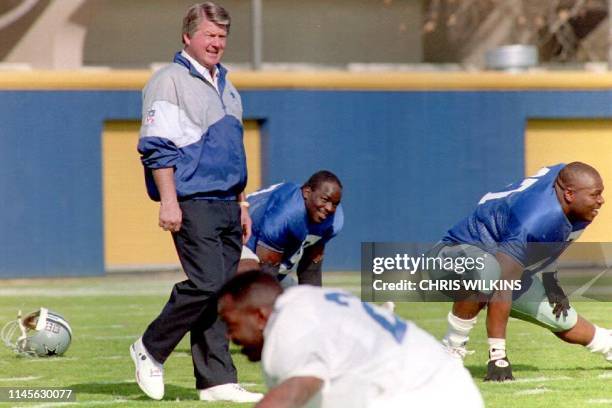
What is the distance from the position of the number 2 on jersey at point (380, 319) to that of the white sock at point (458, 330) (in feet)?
12.6

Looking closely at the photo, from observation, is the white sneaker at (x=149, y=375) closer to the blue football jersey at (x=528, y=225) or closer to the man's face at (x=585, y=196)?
the blue football jersey at (x=528, y=225)

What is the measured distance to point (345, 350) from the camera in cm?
452

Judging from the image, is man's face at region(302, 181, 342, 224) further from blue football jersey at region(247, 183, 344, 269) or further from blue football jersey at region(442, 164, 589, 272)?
blue football jersey at region(442, 164, 589, 272)

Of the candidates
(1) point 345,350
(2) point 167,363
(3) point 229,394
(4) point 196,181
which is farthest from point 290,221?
(1) point 345,350

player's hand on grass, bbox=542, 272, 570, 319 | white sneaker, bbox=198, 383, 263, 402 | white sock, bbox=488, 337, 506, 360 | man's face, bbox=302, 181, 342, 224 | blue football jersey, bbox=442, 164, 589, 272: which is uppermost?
blue football jersey, bbox=442, 164, 589, 272

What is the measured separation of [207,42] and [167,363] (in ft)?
9.27

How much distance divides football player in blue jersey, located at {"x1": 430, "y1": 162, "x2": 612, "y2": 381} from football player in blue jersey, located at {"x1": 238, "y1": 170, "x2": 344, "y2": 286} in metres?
0.93

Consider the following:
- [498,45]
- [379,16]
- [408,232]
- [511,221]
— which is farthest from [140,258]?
[511,221]

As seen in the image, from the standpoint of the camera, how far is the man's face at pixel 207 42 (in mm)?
7477

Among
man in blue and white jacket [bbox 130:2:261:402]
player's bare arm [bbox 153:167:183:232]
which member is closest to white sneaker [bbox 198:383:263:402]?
man in blue and white jacket [bbox 130:2:261:402]

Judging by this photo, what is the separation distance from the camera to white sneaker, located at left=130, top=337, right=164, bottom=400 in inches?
293

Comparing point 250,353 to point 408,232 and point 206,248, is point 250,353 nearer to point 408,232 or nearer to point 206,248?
point 206,248

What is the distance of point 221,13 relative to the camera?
748 centimetres

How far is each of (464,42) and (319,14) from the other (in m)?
2.10
